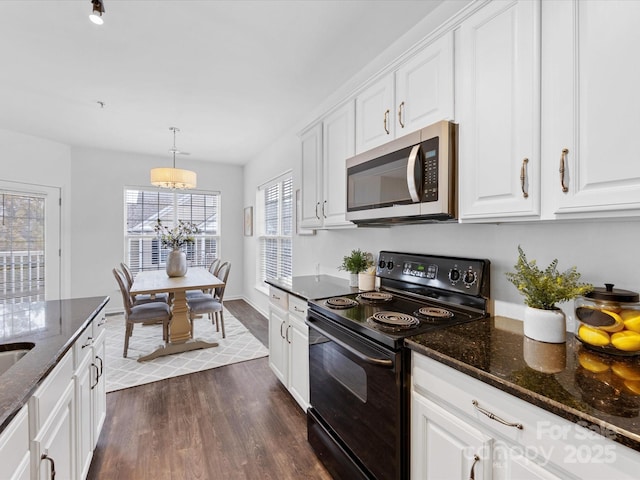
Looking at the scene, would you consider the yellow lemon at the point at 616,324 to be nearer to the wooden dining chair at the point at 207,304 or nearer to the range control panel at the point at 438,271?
the range control panel at the point at 438,271

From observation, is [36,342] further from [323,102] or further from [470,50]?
[323,102]

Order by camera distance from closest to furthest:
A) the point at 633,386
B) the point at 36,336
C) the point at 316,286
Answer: the point at 633,386 → the point at 36,336 → the point at 316,286

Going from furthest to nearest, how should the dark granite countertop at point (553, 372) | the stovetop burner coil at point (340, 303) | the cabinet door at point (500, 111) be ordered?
the stovetop burner coil at point (340, 303) < the cabinet door at point (500, 111) < the dark granite countertop at point (553, 372)

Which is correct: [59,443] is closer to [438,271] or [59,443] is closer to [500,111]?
[438,271]

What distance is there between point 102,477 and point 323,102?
11.1 ft

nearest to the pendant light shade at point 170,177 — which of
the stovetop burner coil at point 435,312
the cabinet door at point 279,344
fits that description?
the cabinet door at point 279,344

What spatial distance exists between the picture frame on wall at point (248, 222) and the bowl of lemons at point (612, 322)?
16.5 feet

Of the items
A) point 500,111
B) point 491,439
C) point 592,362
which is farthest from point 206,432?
point 500,111

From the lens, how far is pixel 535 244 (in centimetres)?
143

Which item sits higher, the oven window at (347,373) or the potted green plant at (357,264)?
the potted green plant at (357,264)

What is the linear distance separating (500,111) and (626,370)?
102cm

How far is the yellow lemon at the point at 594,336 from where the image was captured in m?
1.05

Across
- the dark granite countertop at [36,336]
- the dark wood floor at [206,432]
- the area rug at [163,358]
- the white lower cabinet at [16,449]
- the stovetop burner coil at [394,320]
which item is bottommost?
the dark wood floor at [206,432]

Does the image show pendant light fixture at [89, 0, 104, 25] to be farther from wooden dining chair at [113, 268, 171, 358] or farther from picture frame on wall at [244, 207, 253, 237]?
picture frame on wall at [244, 207, 253, 237]
